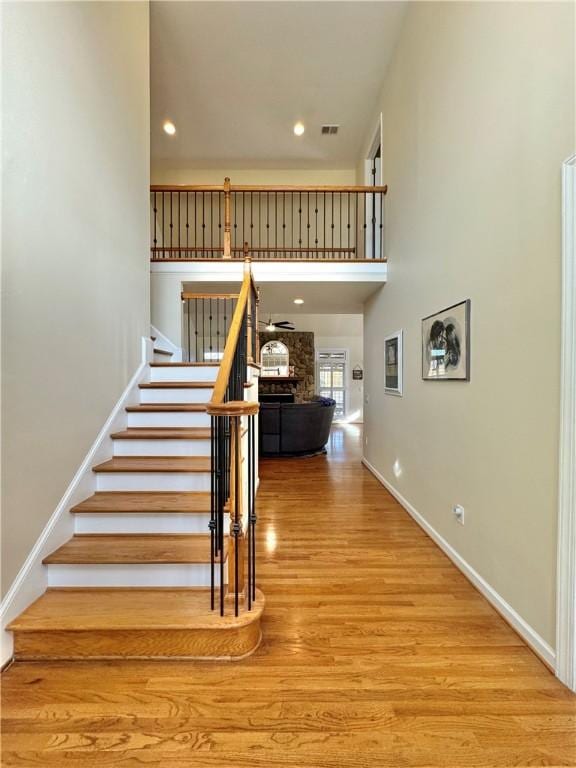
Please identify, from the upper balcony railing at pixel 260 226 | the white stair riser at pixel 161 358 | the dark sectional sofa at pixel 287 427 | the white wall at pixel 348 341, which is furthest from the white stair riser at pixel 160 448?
the white wall at pixel 348 341

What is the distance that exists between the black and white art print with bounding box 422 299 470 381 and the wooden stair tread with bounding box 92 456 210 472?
191 cm

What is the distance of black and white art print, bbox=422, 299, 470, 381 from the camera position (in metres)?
2.40

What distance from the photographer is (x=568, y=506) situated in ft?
5.09

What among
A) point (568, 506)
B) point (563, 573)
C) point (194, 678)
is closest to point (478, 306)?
point (568, 506)

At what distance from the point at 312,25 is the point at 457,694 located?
595cm

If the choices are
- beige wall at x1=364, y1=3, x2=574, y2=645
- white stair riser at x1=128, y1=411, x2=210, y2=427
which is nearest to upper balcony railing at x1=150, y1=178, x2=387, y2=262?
beige wall at x1=364, y1=3, x2=574, y2=645

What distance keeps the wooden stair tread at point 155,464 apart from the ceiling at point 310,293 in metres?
2.78

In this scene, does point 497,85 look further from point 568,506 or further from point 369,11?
point 369,11

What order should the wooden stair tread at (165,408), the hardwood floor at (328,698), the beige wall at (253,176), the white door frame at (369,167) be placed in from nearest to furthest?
1. the hardwood floor at (328,698)
2. the wooden stair tread at (165,408)
3. the white door frame at (369,167)
4. the beige wall at (253,176)

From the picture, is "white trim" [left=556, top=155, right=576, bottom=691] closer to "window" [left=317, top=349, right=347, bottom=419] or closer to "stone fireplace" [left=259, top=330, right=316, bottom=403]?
"stone fireplace" [left=259, top=330, right=316, bottom=403]

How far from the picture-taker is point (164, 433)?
289 centimetres

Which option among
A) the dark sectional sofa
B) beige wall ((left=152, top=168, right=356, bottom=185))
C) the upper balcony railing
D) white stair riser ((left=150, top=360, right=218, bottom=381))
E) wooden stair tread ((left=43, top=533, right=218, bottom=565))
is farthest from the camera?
beige wall ((left=152, top=168, right=356, bottom=185))

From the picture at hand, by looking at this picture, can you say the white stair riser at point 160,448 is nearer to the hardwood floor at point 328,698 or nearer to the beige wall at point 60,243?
the beige wall at point 60,243

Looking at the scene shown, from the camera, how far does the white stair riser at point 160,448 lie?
2.80m
